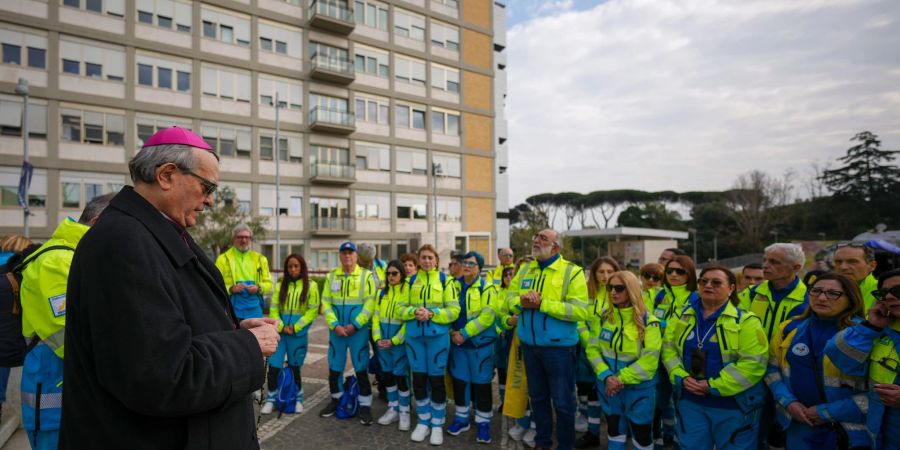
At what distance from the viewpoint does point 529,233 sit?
116 feet

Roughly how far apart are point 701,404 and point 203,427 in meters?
3.57

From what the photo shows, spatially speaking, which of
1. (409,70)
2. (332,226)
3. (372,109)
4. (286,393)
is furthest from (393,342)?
(409,70)

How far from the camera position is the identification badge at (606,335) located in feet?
14.2

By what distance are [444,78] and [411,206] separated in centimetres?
1074

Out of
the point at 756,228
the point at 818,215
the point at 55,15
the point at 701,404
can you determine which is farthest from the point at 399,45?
the point at 818,215

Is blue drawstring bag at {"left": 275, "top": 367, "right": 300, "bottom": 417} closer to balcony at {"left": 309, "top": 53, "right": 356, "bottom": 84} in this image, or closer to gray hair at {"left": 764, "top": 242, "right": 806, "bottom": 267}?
gray hair at {"left": 764, "top": 242, "right": 806, "bottom": 267}

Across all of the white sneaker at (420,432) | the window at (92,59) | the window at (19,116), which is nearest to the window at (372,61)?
the window at (92,59)

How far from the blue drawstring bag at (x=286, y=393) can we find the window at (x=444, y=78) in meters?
32.5

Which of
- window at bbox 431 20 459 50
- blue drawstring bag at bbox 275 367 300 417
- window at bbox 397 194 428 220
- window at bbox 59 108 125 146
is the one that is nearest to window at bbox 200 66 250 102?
window at bbox 59 108 125 146

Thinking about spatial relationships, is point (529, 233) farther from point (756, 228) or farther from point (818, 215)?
point (818, 215)

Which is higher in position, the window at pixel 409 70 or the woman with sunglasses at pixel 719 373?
the window at pixel 409 70

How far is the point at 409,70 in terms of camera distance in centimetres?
3488

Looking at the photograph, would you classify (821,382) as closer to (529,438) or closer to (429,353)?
(529,438)

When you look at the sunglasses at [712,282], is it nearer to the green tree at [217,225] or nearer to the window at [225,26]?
the green tree at [217,225]
